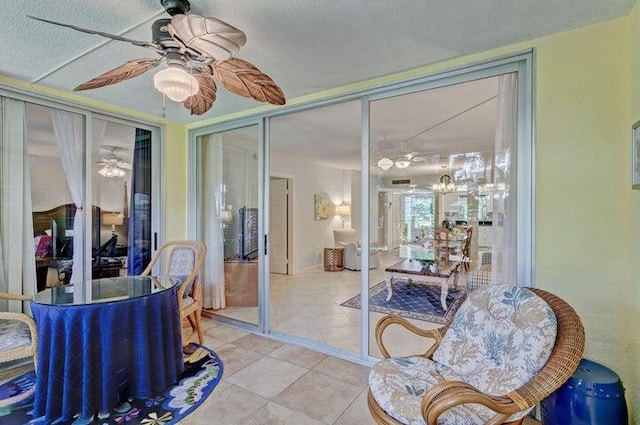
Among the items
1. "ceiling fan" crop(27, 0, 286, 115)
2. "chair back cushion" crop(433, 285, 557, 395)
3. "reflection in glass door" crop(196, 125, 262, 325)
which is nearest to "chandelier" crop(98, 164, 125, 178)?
"reflection in glass door" crop(196, 125, 262, 325)

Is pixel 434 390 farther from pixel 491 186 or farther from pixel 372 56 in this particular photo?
pixel 372 56

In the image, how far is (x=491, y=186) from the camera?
258cm

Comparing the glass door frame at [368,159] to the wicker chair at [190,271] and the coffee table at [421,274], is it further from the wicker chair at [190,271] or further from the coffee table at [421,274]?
the coffee table at [421,274]

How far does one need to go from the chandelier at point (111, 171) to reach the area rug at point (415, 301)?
3320 mm

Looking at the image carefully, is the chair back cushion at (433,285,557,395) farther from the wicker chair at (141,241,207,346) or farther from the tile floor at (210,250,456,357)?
the wicker chair at (141,241,207,346)

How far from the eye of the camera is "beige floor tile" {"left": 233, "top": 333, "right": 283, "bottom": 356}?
3.13 metres

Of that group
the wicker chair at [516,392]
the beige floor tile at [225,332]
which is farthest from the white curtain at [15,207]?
the wicker chair at [516,392]

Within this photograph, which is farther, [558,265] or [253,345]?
[253,345]

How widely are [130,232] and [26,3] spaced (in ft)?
8.69

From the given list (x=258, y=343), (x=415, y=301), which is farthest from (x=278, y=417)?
(x=415, y=301)

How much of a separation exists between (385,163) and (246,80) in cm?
195

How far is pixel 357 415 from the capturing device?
6.91 ft

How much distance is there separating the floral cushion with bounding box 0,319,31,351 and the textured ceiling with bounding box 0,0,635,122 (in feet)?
6.77

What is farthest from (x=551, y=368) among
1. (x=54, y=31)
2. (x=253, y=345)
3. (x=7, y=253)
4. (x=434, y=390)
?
(x=7, y=253)
